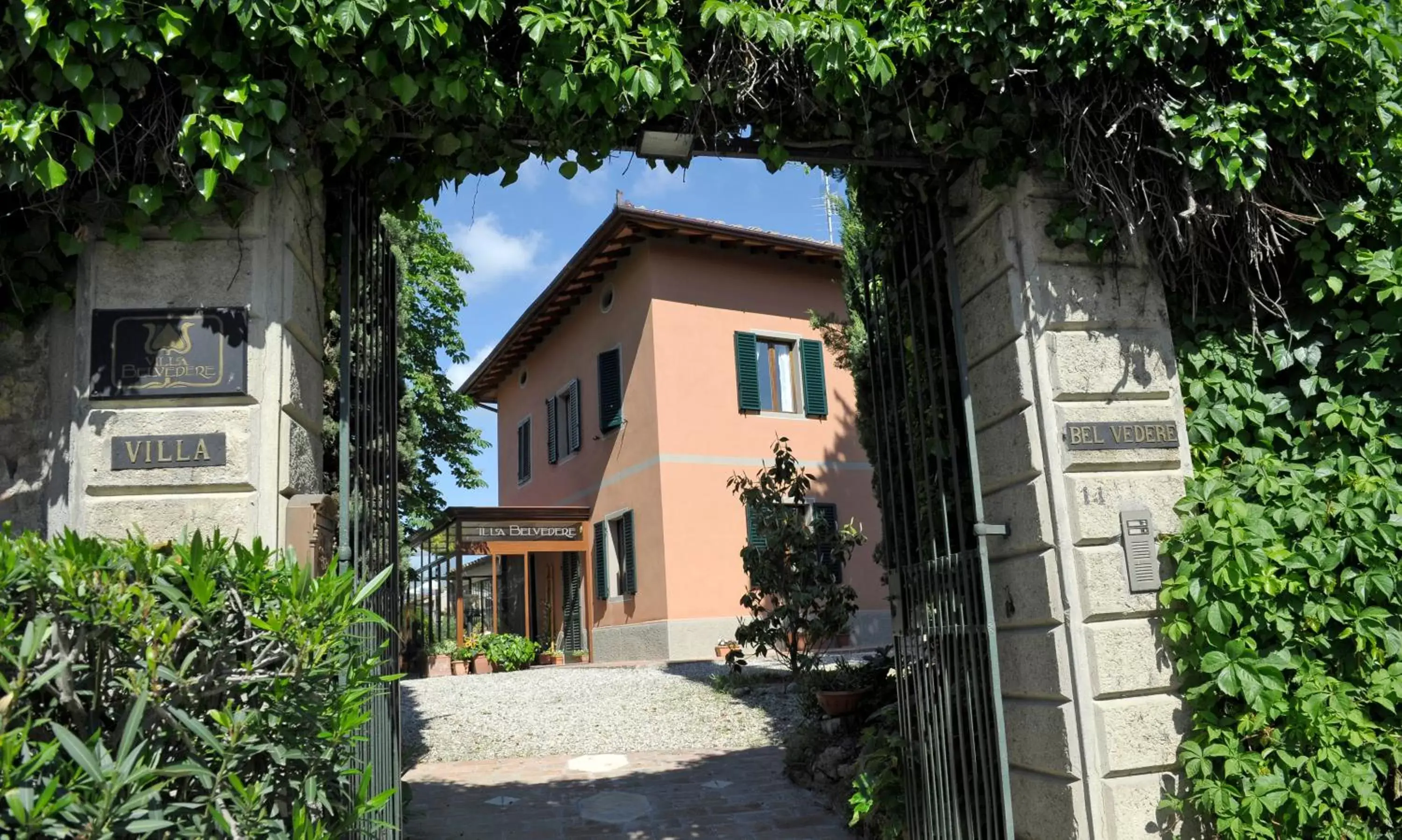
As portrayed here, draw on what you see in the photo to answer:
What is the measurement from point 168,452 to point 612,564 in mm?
13462

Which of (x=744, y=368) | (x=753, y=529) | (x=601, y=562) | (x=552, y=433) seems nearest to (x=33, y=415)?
(x=753, y=529)

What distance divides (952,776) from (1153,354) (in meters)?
1.96

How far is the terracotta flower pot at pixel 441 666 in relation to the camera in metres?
16.1

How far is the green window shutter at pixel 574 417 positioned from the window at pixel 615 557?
5.82 ft

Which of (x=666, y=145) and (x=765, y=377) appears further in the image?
(x=765, y=377)

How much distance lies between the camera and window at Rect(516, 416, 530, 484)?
68.6 feet

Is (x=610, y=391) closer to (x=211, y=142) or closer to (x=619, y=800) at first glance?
(x=619, y=800)

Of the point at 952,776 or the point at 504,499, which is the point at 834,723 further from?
the point at 504,499

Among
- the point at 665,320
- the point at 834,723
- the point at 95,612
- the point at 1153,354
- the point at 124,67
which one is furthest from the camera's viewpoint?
the point at 665,320

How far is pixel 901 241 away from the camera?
4.85m

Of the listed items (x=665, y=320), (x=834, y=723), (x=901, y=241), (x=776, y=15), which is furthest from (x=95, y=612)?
(x=665, y=320)

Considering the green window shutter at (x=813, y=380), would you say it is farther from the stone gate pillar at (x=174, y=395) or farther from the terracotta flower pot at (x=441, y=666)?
the stone gate pillar at (x=174, y=395)

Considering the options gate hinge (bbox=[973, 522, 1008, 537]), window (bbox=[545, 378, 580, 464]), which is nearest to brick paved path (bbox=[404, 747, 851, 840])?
gate hinge (bbox=[973, 522, 1008, 537])

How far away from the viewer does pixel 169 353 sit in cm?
348
